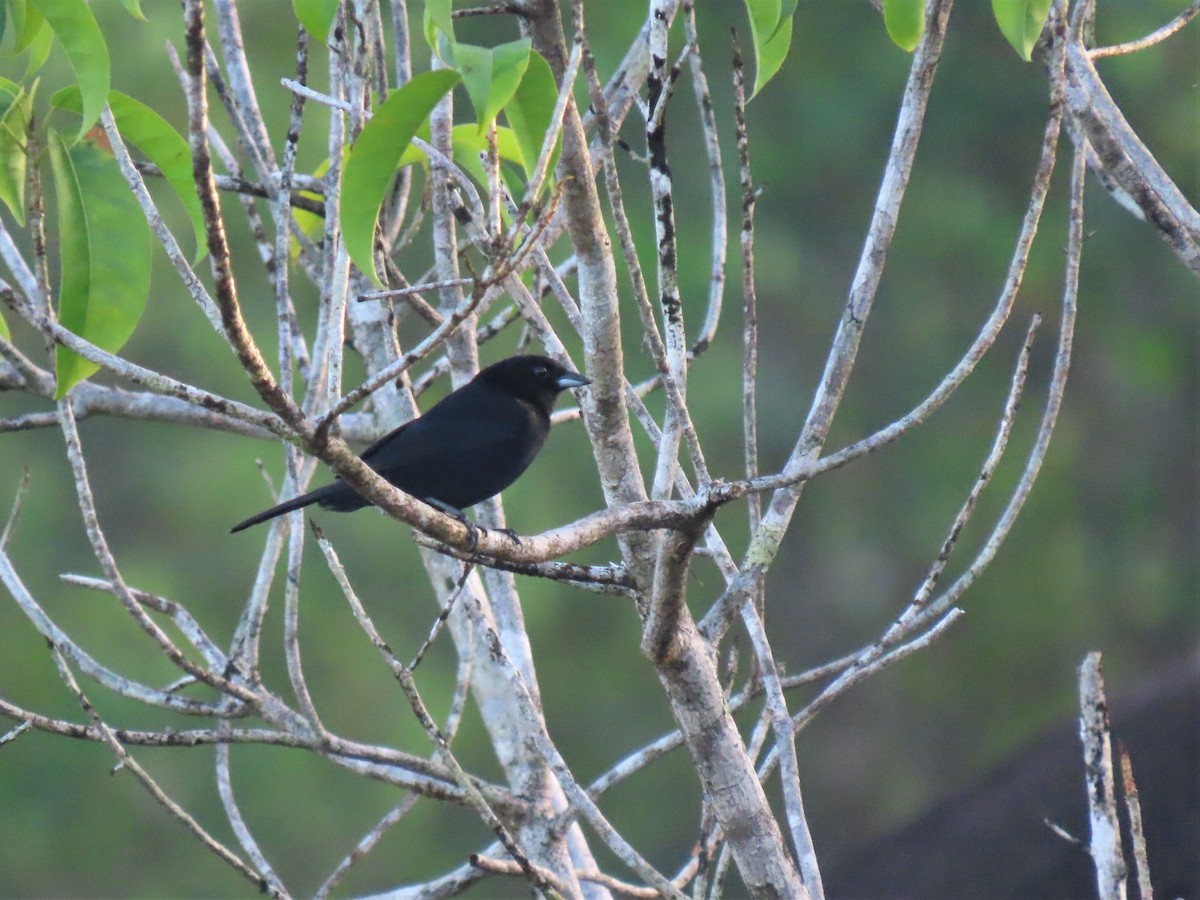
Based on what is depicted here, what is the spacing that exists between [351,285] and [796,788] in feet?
5.82

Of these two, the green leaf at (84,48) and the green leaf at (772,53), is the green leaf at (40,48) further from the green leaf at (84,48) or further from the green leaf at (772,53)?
the green leaf at (772,53)

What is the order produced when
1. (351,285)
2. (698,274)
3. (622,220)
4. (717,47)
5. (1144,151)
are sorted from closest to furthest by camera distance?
1. (622,220)
2. (1144,151)
3. (351,285)
4. (698,274)
5. (717,47)

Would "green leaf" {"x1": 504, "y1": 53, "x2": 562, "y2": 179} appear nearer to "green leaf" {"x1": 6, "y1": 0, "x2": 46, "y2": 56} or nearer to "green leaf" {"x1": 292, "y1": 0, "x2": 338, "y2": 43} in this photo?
"green leaf" {"x1": 292, "y1": 0, "x2": 338, "y2": 43}

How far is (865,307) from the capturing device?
2518 millimetres

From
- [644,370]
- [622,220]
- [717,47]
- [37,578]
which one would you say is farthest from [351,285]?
[717,47]

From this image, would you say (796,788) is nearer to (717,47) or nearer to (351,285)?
(351,285)

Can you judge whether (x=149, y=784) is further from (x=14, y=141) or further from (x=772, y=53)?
(x=772, y=53)

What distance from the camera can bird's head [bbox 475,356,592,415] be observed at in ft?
14.4

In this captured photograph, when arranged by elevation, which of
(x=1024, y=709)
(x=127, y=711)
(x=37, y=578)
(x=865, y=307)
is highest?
(x=865, y=307)

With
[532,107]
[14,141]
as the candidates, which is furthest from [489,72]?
[14,141]

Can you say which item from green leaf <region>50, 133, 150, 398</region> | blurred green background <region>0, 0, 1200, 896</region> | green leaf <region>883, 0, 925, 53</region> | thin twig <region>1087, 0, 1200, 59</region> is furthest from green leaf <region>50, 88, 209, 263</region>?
blurred green background <region>0, 0, 1200, 896</region>

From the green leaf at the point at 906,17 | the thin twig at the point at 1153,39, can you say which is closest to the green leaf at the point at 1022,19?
the green leaf at the point at 906,17

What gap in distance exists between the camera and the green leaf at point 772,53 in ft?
7.65

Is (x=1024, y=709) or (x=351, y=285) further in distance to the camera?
(x=1024, y=709)
